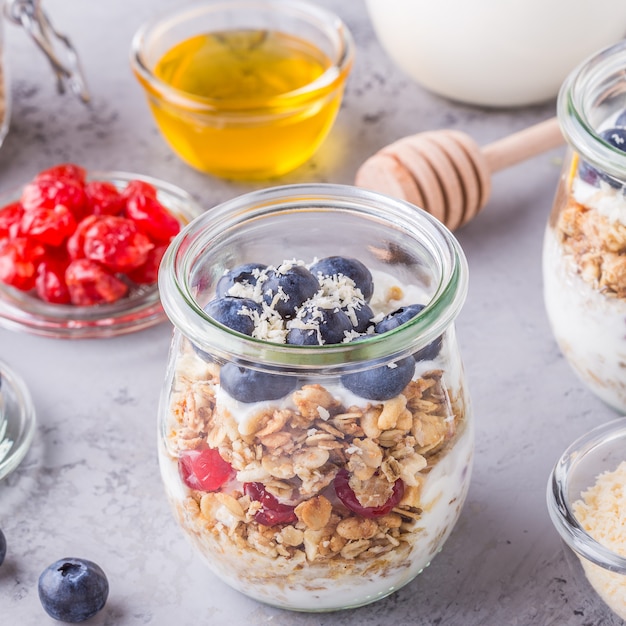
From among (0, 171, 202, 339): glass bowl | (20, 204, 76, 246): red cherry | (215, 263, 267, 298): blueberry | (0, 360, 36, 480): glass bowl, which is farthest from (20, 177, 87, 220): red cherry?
(215, 263, 267, 298): blueberry

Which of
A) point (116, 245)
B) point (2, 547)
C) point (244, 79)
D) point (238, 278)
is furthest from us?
point (244, 79)

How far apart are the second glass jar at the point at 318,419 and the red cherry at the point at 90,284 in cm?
36

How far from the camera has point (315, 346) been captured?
719mm

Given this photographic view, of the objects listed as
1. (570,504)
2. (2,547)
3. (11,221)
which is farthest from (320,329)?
(11,221)

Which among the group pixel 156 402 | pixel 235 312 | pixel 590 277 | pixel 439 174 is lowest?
pixel 156 402

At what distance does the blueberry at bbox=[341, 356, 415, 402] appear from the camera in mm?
745

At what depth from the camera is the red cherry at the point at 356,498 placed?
0.76 metres

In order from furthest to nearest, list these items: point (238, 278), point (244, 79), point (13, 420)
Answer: point (244, 79) < point (13, 420) < point (238, 278)

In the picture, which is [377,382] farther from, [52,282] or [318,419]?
[52,282]

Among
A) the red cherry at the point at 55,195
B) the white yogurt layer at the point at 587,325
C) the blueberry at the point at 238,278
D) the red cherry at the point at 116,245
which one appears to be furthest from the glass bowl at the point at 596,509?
the red cherry at the point at 55,195

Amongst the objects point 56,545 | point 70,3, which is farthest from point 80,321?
point 70,3

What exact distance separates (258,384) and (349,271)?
0.15 m

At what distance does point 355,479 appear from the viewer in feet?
2.47

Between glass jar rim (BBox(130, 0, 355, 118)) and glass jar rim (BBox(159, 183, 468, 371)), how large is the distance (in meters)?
0.46
